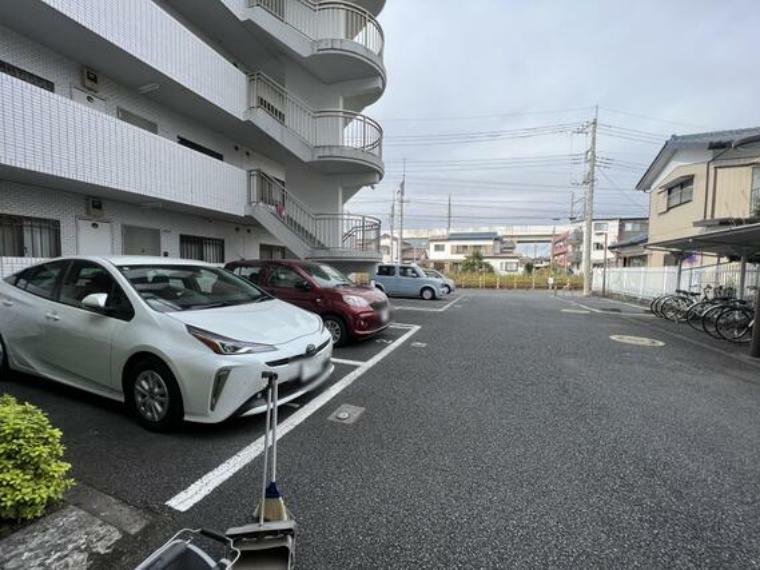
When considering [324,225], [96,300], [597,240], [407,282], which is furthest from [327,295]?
[597,240]

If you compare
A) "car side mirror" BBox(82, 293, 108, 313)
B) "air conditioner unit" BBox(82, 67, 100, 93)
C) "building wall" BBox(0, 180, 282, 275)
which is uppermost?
"air conditioner unit" BBox(82, 67, 100, 93)

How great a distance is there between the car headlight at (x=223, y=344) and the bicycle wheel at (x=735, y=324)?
9.62 metres

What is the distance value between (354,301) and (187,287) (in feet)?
9.26

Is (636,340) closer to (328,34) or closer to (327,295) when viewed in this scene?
(327,295)

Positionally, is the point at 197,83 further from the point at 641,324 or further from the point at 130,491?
the point at 641,324

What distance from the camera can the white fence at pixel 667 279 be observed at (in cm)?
1023

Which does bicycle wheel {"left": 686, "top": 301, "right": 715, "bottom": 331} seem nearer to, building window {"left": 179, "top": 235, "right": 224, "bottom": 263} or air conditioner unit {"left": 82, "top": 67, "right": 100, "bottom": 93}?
building window {"left": 179, "top": 235, "right": 224, "bottom": 263}

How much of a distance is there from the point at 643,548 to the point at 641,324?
9.71 m

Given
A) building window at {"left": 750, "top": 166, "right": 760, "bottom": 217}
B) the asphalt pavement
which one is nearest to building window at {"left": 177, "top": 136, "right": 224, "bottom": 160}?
the asphalt pavement

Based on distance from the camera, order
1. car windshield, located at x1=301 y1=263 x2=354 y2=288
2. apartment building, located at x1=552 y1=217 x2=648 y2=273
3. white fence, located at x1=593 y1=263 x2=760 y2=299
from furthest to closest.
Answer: apartment building, located at x1=552 y1=217 x2=648 y2=273 < white fence, located at x1=593 y1=263 x2=760 y2=299 < car windshield, located at x1=301 y1=263 x2=354 y2=288

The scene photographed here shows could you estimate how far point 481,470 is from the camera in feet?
8.44

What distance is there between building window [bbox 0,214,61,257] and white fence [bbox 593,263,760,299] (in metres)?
15.5

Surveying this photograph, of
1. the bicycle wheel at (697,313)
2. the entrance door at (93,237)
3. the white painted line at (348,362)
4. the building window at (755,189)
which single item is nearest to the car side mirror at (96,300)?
the white painted line at (348,362)

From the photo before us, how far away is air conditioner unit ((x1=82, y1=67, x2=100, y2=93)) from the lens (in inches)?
270
